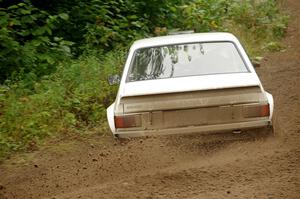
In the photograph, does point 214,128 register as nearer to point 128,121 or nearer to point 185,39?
point 128,121

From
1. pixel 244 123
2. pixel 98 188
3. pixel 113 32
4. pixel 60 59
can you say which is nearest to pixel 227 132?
pixel 244 123

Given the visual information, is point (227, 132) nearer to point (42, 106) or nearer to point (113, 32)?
point (42, 106)

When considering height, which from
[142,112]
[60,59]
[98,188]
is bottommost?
[60,59]

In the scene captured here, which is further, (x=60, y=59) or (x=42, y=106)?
(x=60, y=59)

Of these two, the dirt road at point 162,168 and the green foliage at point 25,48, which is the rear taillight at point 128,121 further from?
the green foliage at point 25,48

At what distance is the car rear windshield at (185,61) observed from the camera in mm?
5867

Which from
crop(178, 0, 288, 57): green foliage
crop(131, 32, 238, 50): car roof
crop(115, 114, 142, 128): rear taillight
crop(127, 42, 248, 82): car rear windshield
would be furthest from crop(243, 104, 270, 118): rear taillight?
crop(178, 0, 288, 57): green foliage

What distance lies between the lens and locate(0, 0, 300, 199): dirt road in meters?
4.75

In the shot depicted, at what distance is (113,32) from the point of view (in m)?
11.2

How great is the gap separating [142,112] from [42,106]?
2545 millimetres

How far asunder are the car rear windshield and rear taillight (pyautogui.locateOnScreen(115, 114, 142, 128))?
56cm

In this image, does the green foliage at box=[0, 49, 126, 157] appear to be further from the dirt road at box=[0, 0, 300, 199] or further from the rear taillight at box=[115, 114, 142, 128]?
the rear taillight at box=[115, 114, 142, 128]

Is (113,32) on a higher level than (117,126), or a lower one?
lower

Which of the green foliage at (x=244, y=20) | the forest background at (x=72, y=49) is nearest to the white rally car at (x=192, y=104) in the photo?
the forest background at (x=72, y=49)
